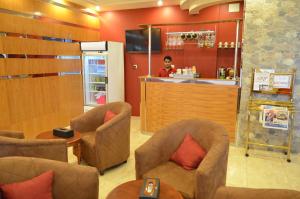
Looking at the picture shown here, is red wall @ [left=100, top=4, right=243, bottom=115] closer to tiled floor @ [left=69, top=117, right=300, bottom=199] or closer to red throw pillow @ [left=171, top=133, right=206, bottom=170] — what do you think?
tiled floor @ [left=69, top=117, right=300, bottom=199]

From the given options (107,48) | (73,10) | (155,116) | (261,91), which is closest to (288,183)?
(261,91)

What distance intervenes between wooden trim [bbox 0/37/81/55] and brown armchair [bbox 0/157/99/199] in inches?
111

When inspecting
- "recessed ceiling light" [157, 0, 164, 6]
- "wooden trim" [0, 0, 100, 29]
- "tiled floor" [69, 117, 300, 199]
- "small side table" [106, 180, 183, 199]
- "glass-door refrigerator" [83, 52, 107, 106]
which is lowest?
"tiled floor" [69, 117, 300, 199]

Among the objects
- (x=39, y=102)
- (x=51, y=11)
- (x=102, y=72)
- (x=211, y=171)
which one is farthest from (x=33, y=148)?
(x=102, y=72)

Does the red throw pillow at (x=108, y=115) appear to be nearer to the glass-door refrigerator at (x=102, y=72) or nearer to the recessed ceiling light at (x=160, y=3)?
the glass-door refrigerator at (x=102, y=72)

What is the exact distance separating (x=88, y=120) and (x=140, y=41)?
9.70 feet

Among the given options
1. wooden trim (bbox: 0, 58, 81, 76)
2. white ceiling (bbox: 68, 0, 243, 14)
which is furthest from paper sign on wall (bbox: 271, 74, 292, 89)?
wooden trim (bbox: 0, 58, 81, 76)

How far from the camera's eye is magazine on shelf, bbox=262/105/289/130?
348 cm

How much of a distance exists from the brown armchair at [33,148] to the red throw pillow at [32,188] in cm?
77

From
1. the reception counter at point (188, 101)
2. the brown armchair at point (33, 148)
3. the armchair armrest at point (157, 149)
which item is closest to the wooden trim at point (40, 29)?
the reception counter at point (188, 101)

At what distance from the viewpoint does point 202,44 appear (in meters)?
4.95

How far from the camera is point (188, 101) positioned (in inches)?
170

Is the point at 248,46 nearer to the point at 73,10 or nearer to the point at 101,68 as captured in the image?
the point at 101,68

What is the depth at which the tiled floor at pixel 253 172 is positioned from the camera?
9.69ft
